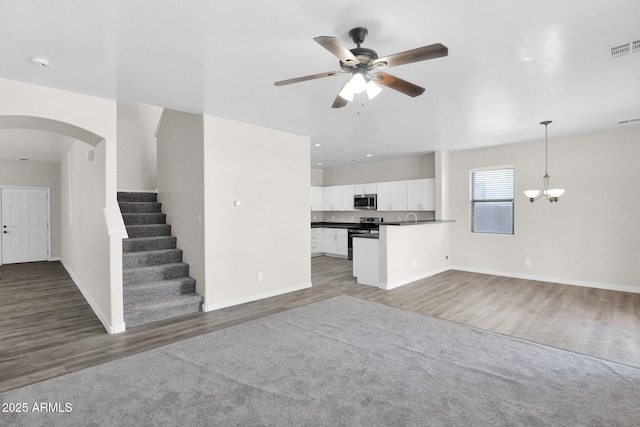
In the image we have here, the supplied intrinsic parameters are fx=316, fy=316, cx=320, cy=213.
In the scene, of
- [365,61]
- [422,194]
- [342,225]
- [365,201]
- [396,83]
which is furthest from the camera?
[342,225]

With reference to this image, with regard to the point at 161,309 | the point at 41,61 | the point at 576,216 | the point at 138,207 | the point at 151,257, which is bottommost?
the point at 161,309

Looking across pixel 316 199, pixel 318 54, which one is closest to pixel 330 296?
pixel 318 54

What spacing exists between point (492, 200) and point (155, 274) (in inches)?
249

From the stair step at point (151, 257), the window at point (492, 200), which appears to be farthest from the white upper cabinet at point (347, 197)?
the stair step at point (151, 257)

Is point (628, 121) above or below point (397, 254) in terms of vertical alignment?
above

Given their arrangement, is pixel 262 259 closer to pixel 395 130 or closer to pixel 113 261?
pixel 113 261

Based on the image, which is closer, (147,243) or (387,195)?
(147,243)

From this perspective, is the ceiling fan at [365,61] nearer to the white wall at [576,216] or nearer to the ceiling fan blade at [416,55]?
the ceiling fan blade at [416,55]

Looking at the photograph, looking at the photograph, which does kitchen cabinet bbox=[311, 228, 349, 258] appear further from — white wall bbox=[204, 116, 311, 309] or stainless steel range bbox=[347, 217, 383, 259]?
white wall bbox=[204, 116, 311, 309]

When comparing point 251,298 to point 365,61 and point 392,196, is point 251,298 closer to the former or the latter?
point 365,61

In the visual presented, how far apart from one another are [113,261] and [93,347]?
89cm

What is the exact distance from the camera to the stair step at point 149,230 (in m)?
4.89

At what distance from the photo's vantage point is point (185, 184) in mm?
4715

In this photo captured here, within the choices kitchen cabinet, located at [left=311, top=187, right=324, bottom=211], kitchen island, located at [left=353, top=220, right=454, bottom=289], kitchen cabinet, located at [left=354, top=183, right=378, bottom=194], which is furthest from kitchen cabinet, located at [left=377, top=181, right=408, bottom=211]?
kitchen cabinet, located at [left=311, top=187, right=324, bottom=211]
